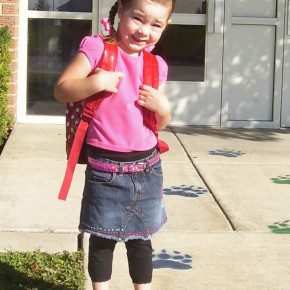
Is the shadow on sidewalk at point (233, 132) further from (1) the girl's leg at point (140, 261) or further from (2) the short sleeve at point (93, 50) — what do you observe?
(2) the short sleeve at point (93, 50)

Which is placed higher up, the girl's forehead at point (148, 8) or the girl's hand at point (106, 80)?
the girl's forehead at point (148, 8)

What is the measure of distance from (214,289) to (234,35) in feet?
19.1

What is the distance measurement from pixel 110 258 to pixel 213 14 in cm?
618

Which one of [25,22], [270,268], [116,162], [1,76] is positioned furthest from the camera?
[25,22]

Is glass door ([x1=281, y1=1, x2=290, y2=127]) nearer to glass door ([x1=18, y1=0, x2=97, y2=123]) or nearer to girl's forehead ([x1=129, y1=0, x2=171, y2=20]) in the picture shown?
glass door ([x1=18, y1=0, x2=97, y2=123])

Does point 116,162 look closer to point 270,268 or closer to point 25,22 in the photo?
point 270,268

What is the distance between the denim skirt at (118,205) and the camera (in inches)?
128

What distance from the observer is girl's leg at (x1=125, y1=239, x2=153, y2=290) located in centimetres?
337

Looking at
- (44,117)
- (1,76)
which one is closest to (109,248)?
(1,76)

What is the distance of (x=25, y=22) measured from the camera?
891 centimetres

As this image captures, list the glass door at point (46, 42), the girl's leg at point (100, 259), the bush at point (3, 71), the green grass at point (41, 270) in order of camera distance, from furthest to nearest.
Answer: the glass door at point (46, 42) < the bush at point (3, 71) < the green grass at point (41, 270) < the girl's leg at point (100, 259)

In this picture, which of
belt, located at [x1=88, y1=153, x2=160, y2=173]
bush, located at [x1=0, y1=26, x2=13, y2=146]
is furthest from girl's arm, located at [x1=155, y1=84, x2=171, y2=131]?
bush, located at [x1=0, y1=26, x2=13, y2=146]

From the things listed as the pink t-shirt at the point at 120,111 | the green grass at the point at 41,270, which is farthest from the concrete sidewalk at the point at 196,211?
the pink t-shirt at the point at 120,111

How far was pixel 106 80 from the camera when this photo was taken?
3033mm
